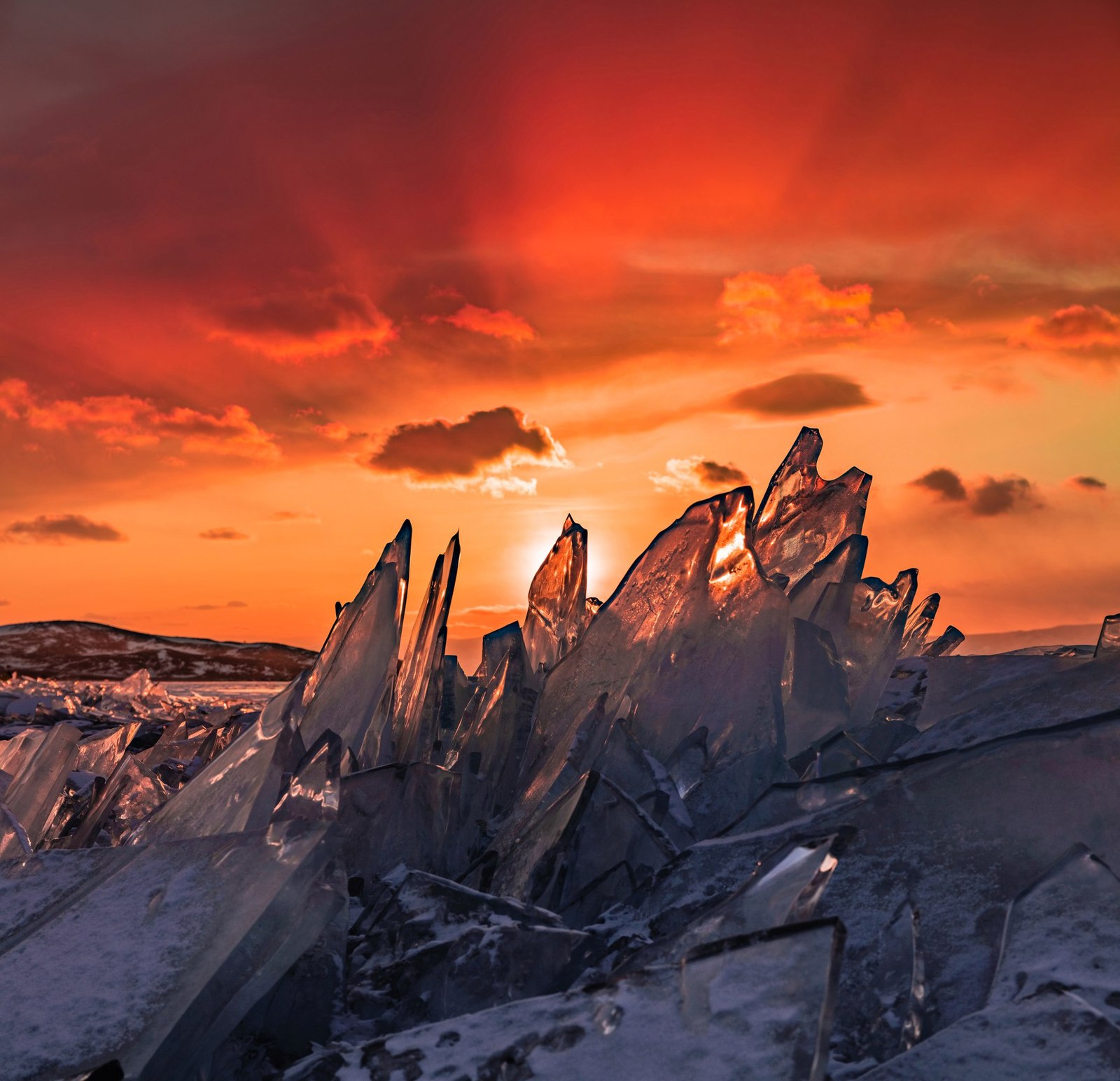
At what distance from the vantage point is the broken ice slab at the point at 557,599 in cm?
378

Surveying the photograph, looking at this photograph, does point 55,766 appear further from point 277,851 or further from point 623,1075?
Answer: point 623,1075

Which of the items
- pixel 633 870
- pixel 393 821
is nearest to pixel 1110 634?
pixel 633 870

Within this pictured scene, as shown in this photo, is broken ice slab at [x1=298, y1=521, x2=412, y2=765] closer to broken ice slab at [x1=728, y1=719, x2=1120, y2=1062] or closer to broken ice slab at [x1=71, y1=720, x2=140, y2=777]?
broken ice slab at [x1=728, y1=719, x2=1120, y2=1062]

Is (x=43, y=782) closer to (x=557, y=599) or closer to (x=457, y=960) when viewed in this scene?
(x=557, y=599)

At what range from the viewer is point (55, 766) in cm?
297

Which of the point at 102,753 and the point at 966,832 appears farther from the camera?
the point at 102,753

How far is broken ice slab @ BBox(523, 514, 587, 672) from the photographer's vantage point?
12.4ft

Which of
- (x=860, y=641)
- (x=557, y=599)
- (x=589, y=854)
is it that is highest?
(x=557, y=599)

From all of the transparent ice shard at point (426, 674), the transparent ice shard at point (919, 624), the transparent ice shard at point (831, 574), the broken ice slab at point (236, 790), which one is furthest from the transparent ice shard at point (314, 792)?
the transparent ice shard at point (919, 624)

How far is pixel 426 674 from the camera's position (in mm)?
2762

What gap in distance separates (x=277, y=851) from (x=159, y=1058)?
1.02 feet

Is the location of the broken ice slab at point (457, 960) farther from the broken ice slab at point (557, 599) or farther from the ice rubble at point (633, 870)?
the broken ice slab at point (557, 599)

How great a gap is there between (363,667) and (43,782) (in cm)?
127

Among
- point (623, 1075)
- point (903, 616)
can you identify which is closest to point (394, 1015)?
point (623, 1075)
